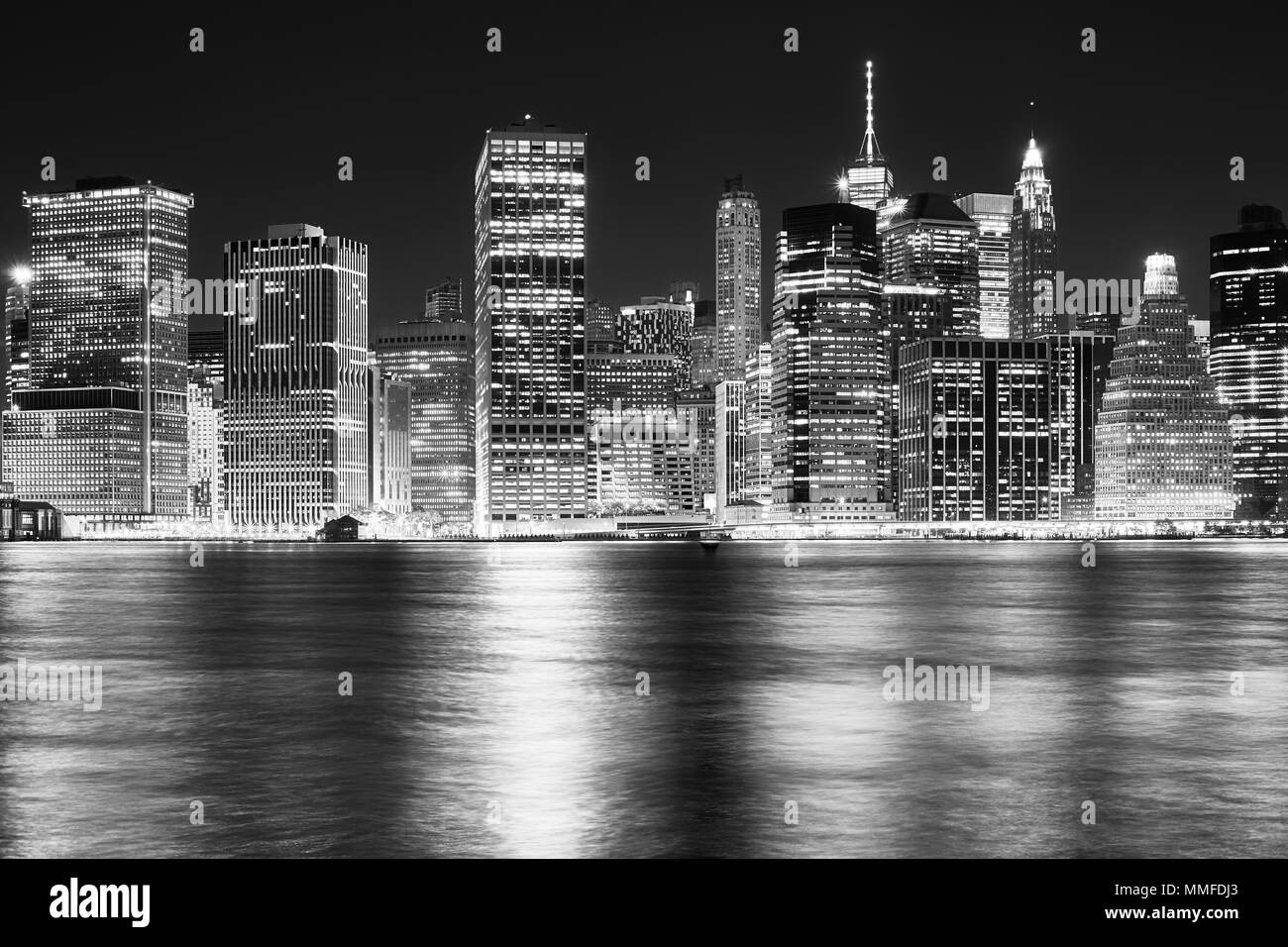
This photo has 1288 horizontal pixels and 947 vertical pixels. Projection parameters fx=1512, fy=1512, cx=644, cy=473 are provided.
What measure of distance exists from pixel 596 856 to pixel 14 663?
41.6 meters

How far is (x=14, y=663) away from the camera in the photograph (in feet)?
193

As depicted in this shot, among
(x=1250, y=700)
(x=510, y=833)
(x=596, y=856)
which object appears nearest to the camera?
(x=596, y=856)

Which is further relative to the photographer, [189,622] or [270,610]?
[270,610]

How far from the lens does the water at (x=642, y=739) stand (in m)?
26.5

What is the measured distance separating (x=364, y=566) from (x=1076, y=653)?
138 meters

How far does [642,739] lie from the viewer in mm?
38250

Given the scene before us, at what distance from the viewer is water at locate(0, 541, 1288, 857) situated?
26.5m

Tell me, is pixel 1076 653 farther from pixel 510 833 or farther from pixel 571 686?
pixel 510 833

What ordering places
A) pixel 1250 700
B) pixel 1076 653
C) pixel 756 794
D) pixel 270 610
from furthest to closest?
1. pixel 270 610
2. pixel 1076 653
3. pixel 1250 700
4. pixel 756 794
